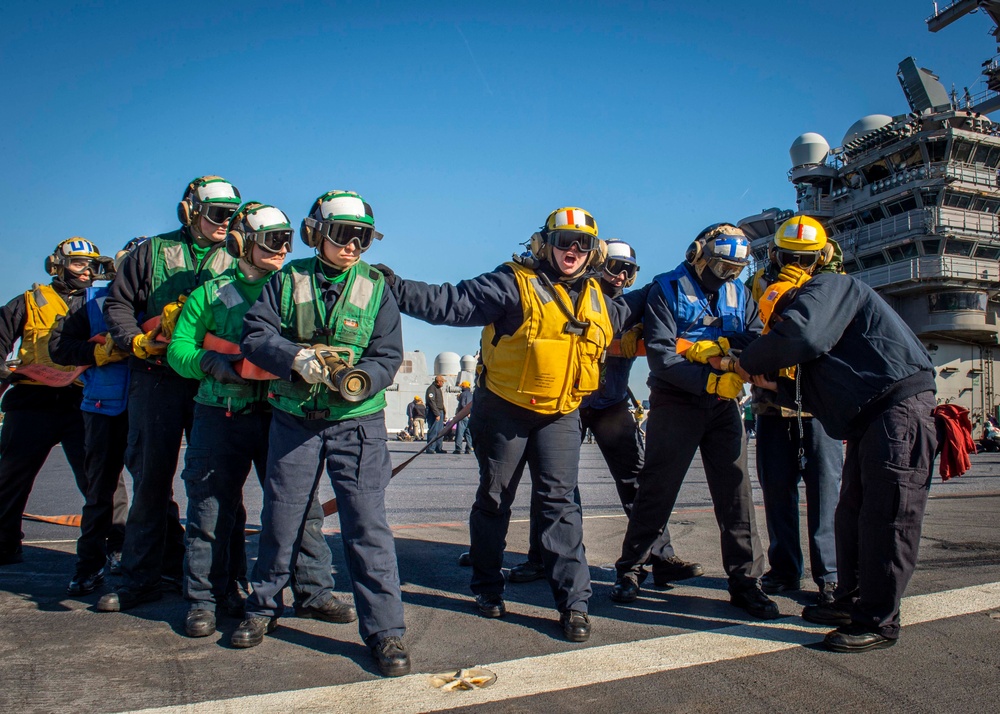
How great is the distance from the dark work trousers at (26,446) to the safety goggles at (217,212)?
1.98 metres

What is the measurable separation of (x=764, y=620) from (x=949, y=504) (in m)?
5.95

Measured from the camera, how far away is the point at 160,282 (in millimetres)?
4324

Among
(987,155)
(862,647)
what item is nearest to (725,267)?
(862,647)

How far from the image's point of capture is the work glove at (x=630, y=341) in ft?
15.4

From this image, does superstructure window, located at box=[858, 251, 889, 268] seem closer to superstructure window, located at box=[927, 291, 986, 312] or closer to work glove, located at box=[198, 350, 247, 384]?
superstructure window, located at box=[927, 291, 986, 312]

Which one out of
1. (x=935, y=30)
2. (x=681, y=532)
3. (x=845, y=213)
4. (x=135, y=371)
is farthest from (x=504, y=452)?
(x=935, y=30)

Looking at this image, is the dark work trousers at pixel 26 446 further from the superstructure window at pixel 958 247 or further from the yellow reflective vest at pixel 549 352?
the superstructure window at pixel 958 247

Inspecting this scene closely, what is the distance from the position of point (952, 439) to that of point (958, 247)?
1771 inches

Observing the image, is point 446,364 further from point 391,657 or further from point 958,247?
point 391,657

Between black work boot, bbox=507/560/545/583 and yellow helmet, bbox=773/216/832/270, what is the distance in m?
2.51

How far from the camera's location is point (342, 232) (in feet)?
11.5

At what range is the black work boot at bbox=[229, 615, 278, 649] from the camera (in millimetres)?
3230

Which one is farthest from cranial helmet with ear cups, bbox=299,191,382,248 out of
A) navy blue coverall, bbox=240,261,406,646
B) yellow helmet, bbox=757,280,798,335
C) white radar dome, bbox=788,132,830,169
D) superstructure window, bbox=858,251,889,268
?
white radar dome, bbox=788,132,830,169

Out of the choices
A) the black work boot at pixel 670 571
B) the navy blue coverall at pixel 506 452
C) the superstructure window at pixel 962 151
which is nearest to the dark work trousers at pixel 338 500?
the navy blue coverall at pixel 506 452
